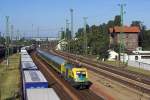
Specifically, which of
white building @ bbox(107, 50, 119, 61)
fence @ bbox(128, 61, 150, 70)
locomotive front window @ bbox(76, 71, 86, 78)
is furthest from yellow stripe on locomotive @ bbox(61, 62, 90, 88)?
white building @ bbox(107, 50, 119, 61)

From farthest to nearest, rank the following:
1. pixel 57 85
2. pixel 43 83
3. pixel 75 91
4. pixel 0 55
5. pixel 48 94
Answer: pixel 0 55
pixel 57 85
pixel 75 91
pixel 43 83
pixel 48 94

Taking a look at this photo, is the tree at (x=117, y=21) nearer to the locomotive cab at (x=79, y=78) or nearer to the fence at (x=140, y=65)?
the fence at (x=140, y=65)

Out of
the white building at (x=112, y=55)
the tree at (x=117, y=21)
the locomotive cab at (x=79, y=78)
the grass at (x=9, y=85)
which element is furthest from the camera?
the tree at (x=117, y=21)

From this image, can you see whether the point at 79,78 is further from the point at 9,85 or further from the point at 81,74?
the point at 9,85

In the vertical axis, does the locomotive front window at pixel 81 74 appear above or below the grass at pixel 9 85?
above

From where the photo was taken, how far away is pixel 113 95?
3834cm

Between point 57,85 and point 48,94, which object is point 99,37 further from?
point 48,94

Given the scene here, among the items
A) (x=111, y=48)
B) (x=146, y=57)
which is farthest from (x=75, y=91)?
(x=111, y=48)

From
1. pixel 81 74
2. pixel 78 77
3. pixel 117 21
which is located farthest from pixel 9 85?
pixel 117 21

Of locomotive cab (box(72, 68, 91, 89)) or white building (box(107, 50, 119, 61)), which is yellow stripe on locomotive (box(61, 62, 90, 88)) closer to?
locomotive cab (box(72, 68, 91, 89))

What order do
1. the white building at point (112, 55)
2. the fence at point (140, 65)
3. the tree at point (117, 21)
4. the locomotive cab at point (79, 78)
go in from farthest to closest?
the tree at point (117, 21)
the white building at point (112, 55)
the fence at point (140, 65)
the locomotive cab at point (79, 78)

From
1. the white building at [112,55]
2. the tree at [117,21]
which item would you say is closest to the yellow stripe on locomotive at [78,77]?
the white building at [112,55]

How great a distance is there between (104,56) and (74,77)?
58293mm

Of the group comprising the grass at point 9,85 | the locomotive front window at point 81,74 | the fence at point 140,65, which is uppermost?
the locomotive front window at point 81,74
